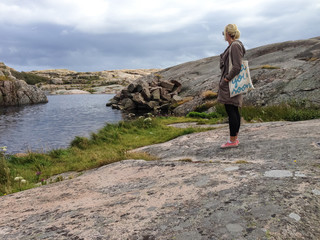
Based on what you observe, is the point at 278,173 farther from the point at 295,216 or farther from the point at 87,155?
the point at 87,155

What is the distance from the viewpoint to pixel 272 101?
1811 cm

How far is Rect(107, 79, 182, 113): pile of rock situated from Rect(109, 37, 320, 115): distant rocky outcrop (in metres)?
1.43

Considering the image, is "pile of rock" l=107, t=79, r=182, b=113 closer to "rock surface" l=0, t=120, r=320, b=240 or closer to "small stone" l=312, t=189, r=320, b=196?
"rock surface" l=0, t=120, r=320, b=240

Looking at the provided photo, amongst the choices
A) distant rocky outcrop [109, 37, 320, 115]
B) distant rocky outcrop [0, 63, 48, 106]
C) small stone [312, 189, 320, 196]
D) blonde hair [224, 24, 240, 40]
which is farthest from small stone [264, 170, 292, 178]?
distant rocky outcrop [0, 63, 48, 106]

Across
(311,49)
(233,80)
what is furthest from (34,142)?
(311,49)

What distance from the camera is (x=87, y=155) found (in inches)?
411

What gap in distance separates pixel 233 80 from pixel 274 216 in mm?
3955

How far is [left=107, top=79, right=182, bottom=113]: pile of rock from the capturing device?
30.3 m

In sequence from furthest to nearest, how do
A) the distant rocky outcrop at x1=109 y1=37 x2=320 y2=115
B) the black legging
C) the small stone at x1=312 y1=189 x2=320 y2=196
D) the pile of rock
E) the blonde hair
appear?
the pile of rock
the distant rocky outcrop at x1=109 y1=37 x2=320 y2=115
the black legging
the blonde hair
the small stone at x1=312 y1=189 x2=320 y2=196

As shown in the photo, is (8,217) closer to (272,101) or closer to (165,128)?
(165,128)

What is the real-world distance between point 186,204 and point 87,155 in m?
8.02

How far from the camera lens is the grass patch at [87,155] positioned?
24.8 feet

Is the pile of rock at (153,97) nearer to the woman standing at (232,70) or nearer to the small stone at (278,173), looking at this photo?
the woman standing at (232,70)

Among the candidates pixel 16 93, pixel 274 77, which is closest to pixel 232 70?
pixel 274 77
